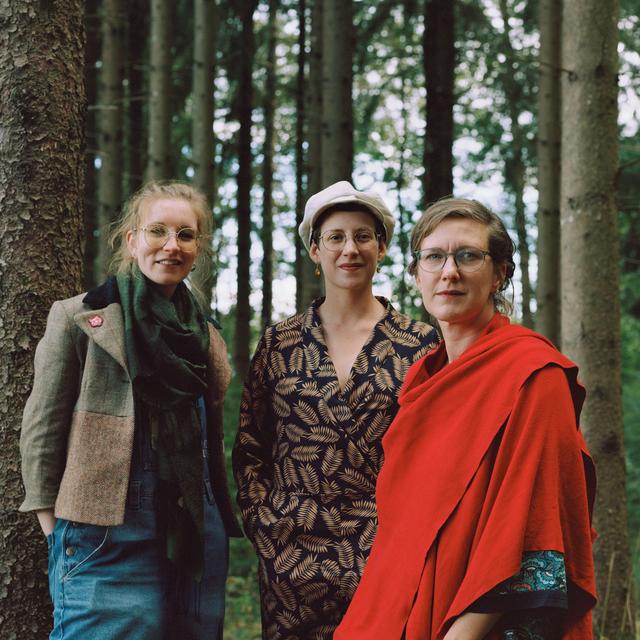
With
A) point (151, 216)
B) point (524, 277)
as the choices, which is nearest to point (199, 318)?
point (151, 216)

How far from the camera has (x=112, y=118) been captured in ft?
30.3

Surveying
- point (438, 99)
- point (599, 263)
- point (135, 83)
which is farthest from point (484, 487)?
point (135, 83)

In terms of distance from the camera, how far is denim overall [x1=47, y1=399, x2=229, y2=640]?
265cm

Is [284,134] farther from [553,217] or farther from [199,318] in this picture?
[199,318]

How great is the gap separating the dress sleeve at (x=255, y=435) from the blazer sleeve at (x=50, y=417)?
31.8 inches

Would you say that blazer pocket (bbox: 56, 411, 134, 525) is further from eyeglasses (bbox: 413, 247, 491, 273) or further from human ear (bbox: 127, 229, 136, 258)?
eyeglasses (bbox: 413, 247, 491, 273)

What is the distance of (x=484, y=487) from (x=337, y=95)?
7117mm

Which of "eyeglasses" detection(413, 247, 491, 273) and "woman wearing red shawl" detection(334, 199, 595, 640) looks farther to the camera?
"eyeglasses" detection(413, 247, 491, 273)

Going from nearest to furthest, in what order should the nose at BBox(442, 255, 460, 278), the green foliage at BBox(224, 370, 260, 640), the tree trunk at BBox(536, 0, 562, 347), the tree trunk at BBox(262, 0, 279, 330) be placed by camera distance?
1. the nose at BBox(442, 255, 460, 278)
2. the green foliage at BBox(224, 370, 260, 640)
3. the tree trunk at BBox(536, 0, 562, 347)
4. the tree trunk at BBox(262, 0, 279, 330)

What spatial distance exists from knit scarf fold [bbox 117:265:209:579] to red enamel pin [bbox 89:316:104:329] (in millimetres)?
86

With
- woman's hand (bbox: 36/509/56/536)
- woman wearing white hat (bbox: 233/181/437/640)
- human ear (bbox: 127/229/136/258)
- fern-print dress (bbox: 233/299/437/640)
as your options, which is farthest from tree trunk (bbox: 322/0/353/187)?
woman's hand (bbox: 36/509/56/536)

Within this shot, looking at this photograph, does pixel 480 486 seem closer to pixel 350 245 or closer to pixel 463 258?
pixel 463 258

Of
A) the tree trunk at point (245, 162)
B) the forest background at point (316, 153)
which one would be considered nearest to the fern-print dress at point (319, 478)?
the forest background at point (316, 153)

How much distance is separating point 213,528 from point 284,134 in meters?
17.6
